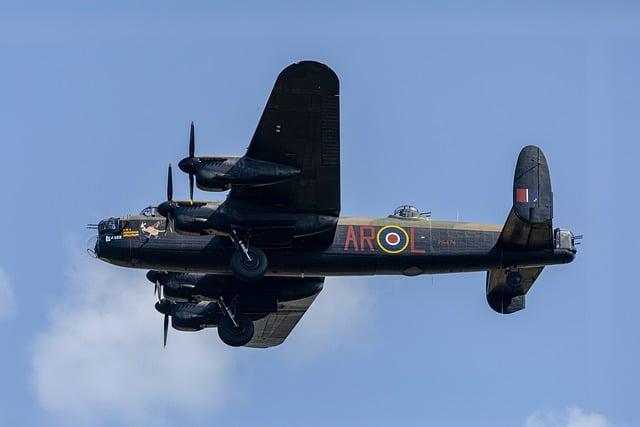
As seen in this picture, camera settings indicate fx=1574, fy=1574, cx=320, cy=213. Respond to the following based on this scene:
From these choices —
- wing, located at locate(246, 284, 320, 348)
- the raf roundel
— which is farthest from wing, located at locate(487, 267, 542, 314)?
wing, located at locate(246, 284, 320, 348)

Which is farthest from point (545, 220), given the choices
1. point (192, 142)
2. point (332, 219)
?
point (192, 142)

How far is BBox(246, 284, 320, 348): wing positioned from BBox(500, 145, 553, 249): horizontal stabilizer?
723 cm

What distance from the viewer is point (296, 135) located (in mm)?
36406

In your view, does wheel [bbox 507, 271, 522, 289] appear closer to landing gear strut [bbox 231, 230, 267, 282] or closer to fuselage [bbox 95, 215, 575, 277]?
fuselage [bbox 95, 215, 575, 277]

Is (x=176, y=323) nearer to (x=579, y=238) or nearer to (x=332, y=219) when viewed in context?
(x=332, y=219)

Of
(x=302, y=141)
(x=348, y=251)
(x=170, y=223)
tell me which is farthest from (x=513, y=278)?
(x=170, y=223)

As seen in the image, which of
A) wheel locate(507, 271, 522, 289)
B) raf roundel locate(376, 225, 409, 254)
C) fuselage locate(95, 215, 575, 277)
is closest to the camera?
fuselage locate(95, 215, 575, 277)

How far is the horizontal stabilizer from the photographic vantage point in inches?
1501

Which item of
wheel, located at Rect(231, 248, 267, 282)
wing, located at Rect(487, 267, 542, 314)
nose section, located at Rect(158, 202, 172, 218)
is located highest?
nose section, located at Rect(158, 202, 172, 218)

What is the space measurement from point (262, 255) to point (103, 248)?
4.10 meters

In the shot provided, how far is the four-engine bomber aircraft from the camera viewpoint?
36406 millimetres

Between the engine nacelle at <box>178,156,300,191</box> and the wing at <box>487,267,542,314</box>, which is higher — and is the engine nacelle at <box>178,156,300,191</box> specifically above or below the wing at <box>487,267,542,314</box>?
above

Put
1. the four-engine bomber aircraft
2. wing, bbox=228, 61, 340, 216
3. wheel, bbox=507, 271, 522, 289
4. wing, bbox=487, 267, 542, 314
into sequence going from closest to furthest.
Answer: wing, bbox=228, 61, 340, 216
the four-engine bomber aircraft
wheel, bbox=507, 271, 522, 289
wing, bbox=487, 267, 542, 314

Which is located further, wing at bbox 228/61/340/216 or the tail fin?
the tail fin
